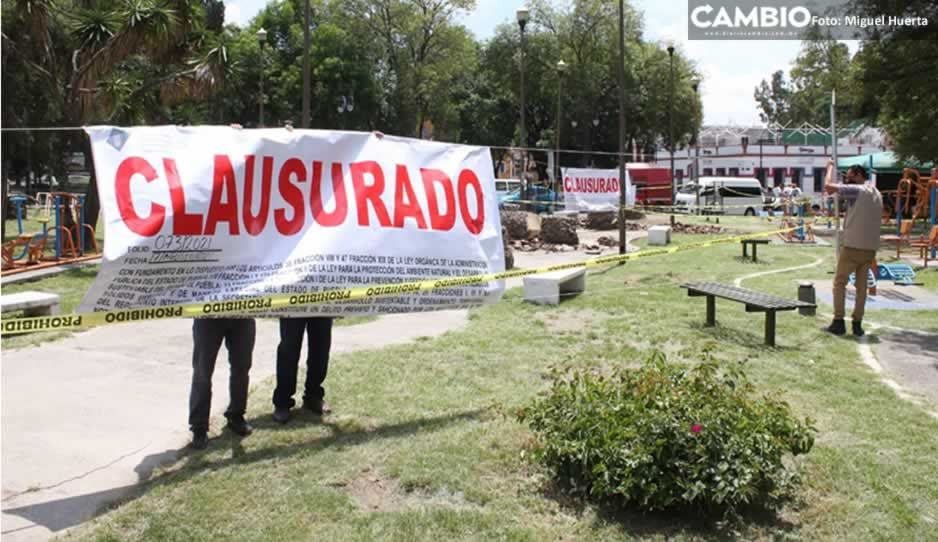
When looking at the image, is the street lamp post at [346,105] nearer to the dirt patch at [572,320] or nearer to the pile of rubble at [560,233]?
the pile of rubble at [560,233]

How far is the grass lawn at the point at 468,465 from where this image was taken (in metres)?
3.71

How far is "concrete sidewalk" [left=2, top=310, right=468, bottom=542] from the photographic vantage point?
4129mm

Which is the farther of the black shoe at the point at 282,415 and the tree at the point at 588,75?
the tree at the point at 588,75

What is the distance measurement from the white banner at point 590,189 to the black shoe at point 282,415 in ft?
59.1

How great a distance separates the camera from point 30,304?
28.7 ft

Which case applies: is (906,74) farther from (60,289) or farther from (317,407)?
(317,407)

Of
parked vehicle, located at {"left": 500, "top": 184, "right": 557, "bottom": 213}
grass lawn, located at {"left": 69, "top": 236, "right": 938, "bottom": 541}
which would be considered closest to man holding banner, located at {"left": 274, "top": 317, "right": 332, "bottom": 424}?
grass lawn, located at {"left": 69, "top": 236, "right": 938, "bottom": 541}

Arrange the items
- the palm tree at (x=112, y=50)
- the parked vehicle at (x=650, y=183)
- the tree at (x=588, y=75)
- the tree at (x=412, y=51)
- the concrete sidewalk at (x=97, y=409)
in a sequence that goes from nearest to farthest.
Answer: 1. the concrete sidewalk at (x=97, y=409)
2. the palm tree at (x=112, y=50)
3. the parked vehicle at (x=650, y=183)
4. the tree at (x=412, y=51)
5. the tree at (x=588, y=75)

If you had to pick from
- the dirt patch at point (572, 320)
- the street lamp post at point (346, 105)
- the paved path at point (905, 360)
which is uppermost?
the street lamp post at point (346, 105)

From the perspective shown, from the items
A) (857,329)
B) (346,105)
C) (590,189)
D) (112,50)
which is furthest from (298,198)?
(346,105)

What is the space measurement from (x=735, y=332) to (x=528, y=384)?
3.17m

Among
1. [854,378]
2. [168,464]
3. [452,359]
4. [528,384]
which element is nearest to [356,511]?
[168,464]

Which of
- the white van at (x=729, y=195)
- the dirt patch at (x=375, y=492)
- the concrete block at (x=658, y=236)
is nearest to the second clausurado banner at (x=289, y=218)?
the dirt patch at (x=375, y=492)

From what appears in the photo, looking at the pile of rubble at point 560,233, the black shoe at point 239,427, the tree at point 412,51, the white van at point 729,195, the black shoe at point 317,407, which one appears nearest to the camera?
the black shoe at point 239,427
